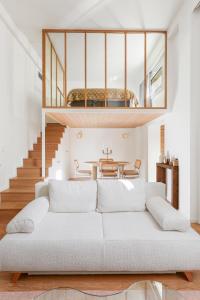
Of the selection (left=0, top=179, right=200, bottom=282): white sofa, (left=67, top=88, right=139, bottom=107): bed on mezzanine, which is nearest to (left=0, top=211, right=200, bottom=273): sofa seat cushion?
(left=0, top=179, right=200, bottom=282): white sofa

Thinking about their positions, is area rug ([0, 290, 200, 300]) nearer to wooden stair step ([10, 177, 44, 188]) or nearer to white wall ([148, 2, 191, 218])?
white wall ([148, 2, 191, 218])

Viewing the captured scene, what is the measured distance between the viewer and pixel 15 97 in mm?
5582

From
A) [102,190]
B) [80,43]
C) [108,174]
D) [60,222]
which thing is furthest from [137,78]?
[60,222]

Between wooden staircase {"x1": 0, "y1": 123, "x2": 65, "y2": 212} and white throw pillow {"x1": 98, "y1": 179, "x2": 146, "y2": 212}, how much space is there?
1.97m

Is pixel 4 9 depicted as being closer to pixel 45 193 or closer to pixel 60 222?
pixel 45 193

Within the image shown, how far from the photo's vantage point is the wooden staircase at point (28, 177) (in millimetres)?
4863

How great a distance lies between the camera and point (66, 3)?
15.2 feet

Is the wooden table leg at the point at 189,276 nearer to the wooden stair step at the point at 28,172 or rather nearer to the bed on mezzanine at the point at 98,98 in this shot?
the wooden stair step at the point at 28,172

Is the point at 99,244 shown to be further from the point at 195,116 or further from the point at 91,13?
the point at 91,13

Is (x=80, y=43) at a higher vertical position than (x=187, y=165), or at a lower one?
higher

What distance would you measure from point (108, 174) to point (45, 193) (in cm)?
392

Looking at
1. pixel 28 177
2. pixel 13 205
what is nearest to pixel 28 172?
pixel 28 177

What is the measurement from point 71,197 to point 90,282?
1.09m

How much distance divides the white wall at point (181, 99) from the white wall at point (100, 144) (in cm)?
483
